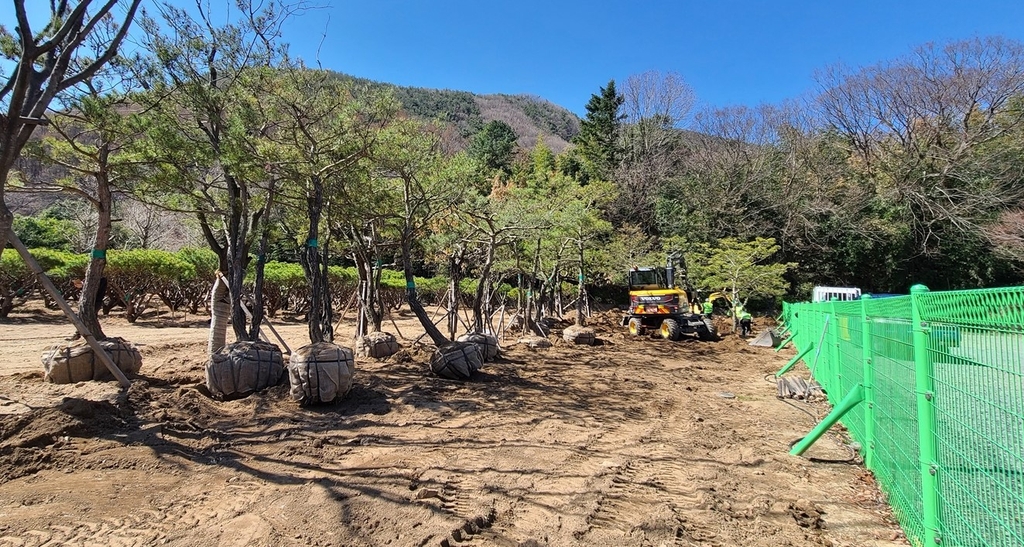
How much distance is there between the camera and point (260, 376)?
6148 mm

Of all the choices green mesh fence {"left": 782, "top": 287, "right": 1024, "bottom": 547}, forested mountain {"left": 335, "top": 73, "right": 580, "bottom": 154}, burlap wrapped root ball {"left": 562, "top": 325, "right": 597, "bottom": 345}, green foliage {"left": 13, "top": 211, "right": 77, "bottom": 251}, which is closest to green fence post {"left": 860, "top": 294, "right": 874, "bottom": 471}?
green mesh fence {"left": 782, "top": 287, "right": 1024, "bottom": 547}

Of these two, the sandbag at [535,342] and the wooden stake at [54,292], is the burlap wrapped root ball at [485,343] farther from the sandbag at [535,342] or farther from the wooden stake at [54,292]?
the wooden stake at [54,292]

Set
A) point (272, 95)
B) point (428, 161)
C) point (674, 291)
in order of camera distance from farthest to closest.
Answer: point (674, 291) → point (428, 161) → point (272, 95)

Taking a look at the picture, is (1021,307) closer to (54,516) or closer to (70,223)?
(54,516)

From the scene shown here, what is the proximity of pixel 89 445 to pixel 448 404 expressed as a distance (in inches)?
138

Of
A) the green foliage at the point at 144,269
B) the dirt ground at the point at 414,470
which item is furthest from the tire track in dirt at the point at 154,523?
the green foliage at the point at 144,269

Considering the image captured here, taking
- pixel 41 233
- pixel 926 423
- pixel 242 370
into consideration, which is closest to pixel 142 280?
pixel 242 370

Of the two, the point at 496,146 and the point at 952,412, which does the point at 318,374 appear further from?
the point at 496,146

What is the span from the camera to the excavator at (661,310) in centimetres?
1639

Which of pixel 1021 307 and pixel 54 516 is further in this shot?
pixel 54 516

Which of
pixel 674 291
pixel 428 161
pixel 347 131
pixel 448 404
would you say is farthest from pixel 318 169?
pixel 674 291

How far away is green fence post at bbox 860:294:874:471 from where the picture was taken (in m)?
4.09

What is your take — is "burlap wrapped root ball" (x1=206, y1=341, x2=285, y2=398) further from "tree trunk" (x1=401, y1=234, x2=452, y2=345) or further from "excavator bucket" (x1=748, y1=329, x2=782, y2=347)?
"excavator bucket" (x1=748, y1=329, x2=782, y2=347)

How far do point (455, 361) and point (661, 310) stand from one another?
10.3 m
